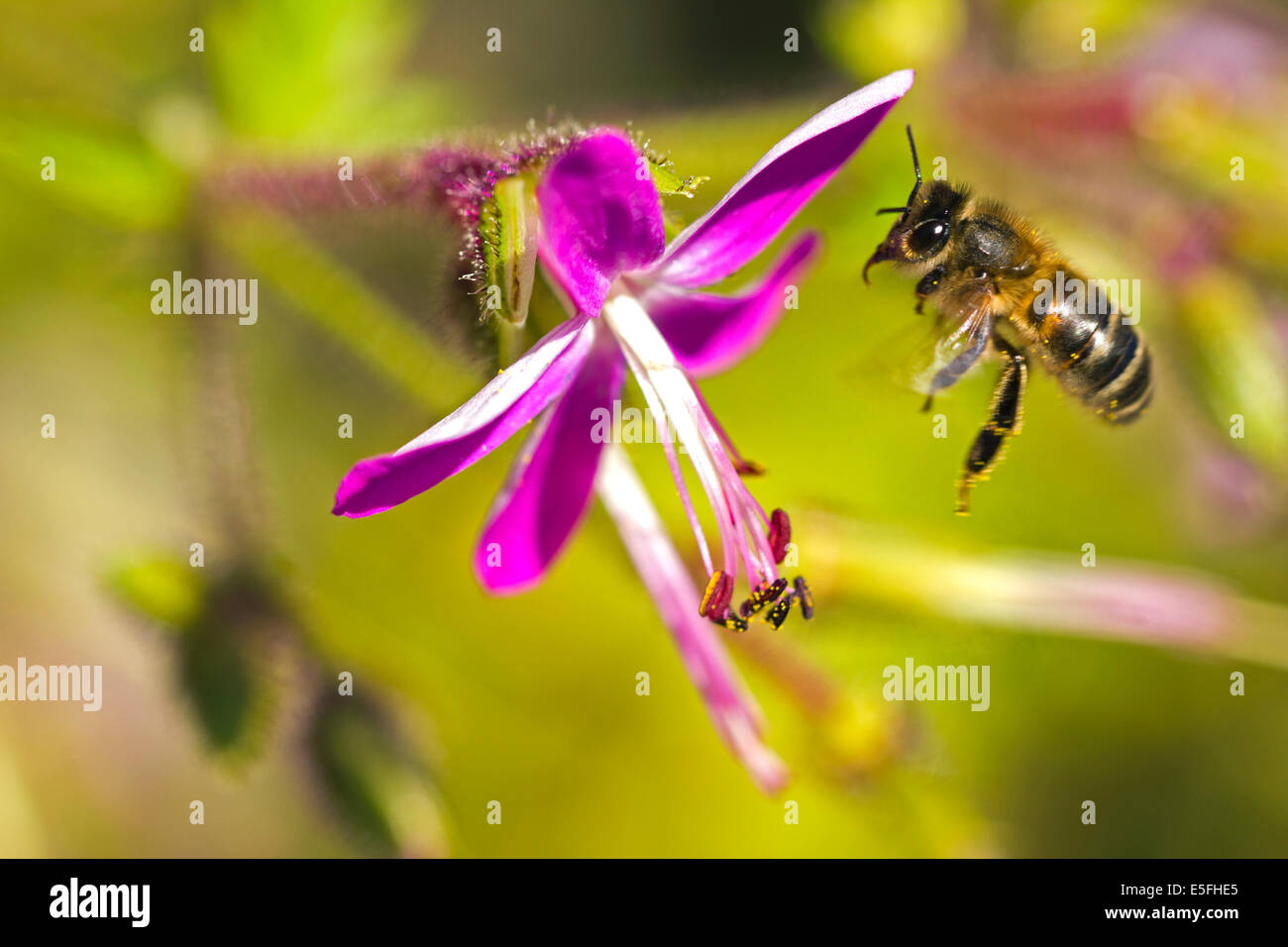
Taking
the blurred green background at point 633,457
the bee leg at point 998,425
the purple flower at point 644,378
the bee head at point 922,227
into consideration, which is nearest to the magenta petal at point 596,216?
the purple flower at point 644,378

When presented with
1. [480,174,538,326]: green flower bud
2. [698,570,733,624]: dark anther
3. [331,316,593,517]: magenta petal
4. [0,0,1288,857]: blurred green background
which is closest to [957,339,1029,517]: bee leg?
[0,0,1288,857]: blurred green background

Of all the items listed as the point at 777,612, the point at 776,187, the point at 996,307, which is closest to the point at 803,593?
the point at 777,612

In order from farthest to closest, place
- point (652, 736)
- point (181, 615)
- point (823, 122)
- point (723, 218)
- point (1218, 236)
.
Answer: point (652, 736), point (1218, 236), point (181, 615), point (723, 218), point (823, 122)

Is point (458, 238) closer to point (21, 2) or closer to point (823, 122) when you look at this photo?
point (823, 122)

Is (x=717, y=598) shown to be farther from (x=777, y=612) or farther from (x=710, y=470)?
(x=710, y=470)
